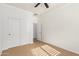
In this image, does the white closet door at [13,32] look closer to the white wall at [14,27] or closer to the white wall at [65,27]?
the white wall at [14,27]

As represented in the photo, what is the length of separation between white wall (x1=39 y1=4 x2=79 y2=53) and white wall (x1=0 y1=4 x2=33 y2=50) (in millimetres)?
1602

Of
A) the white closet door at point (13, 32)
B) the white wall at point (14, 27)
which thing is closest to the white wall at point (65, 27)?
the white wall at point (14, 27)

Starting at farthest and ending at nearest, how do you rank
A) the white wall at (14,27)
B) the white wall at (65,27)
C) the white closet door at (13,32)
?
1. the white closet door at (13,32)
2. the white wall at (14,27)
3. the white wall at (65,27)

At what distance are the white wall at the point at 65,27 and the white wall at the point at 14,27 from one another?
5.25ft

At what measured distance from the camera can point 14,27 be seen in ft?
15.1

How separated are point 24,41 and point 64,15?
3119mm

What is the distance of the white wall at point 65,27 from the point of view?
3488mm

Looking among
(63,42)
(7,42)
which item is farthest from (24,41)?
(63,42)

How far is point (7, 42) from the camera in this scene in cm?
422

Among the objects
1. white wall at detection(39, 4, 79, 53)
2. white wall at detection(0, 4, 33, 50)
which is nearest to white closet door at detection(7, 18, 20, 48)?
white wall at detection(0, 4, 33, 50)

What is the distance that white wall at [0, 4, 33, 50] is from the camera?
4.01 meters

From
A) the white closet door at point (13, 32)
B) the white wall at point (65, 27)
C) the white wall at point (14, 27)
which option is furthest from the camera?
the white closet door at point (13, 32)

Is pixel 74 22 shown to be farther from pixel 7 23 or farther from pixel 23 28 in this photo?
pixel 7 23

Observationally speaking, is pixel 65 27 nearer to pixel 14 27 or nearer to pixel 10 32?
pixel 14 27
